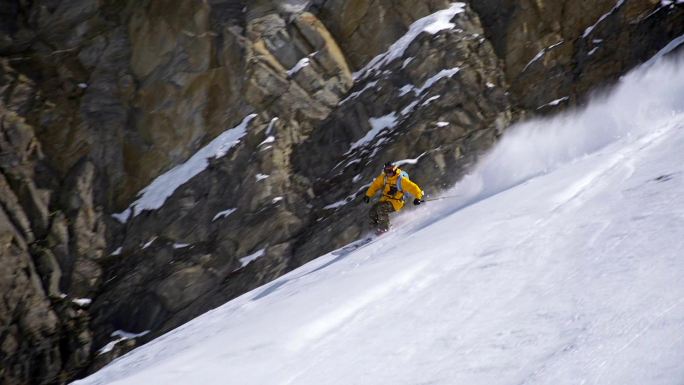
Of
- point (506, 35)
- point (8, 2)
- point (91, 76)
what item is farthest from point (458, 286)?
point (8, 2)

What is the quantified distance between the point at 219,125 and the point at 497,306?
2323 centimetres

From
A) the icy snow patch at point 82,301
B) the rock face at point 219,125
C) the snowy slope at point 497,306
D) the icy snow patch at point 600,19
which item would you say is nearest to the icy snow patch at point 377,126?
the rock face at point 219,125

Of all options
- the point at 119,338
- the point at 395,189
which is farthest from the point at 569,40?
the point at 119,338

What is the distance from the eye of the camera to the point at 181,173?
27.5 m

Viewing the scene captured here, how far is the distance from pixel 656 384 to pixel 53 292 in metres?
25.0

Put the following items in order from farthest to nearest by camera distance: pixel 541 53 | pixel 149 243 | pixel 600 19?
1. pixel 541 53
2. pixel 600 19
3. pixel 149 243

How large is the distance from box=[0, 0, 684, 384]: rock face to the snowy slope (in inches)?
578

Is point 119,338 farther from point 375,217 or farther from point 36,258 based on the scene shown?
point 375,217

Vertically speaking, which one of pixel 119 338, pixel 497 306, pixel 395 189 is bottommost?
pixel 119 338

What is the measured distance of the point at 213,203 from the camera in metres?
26.3

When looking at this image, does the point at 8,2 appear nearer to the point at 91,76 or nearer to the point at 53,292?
the point at 91,76

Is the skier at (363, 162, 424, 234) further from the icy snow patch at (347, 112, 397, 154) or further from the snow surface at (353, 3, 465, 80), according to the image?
the snow surface at (353, 3, 465, 80)

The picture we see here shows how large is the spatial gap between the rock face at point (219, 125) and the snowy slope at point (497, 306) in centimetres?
1467

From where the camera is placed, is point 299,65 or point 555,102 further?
point 299,65
